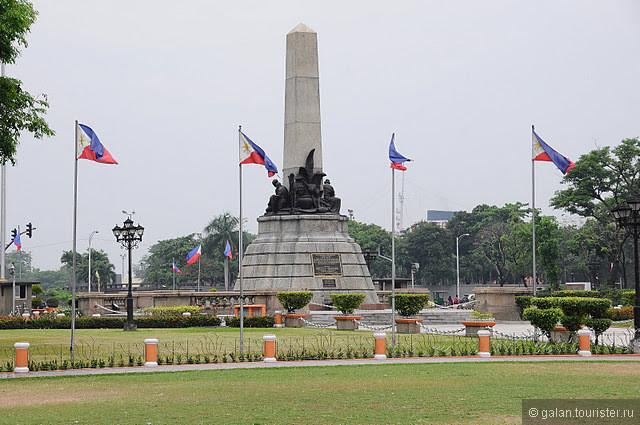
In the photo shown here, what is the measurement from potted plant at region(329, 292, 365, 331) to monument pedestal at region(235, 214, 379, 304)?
610 centimetres

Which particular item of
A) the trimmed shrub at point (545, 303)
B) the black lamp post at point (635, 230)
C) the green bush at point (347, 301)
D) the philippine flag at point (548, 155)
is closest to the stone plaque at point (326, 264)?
the green bush at point (347, 301)

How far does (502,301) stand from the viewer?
131 ft

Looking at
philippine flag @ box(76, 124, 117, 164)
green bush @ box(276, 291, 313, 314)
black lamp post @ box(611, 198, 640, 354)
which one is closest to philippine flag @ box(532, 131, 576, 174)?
black lamp post @ box(611, 198, 640, 354)

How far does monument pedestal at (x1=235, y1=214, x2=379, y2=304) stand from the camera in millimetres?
40281

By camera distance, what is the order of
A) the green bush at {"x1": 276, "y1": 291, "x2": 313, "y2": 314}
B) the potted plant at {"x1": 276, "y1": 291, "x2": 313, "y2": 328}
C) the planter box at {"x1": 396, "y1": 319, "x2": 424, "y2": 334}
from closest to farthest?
the planter box at {"x1": 396, "y1": 319, "x2": 424, "y2": 334} → the potted plant at {"x1": 276, "y1": 291, "x2": 313, "y2": 328} → the green bush at {"x1": 276, "y1": 291, "x2": 313, "y2": 314}

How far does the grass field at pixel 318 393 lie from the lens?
→ 1266 centimetres

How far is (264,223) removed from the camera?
42.6 meters

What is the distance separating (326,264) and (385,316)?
16.8 feet

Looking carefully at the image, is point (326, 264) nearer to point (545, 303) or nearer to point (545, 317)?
point (545, 303)

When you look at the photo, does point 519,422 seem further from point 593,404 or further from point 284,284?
point 284,284

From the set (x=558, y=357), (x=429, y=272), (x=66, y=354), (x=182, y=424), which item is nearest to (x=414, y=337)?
(x=558, y=357)

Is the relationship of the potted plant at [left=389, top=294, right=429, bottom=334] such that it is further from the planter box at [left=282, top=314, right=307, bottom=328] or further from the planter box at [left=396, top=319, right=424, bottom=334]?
the planter box at [left=282, top=314, right=307, bottom=328]

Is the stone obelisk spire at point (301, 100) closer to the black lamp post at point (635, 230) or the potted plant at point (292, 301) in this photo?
the potted plant at point (292, 301)

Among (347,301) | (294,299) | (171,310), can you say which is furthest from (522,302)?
(171,310)
